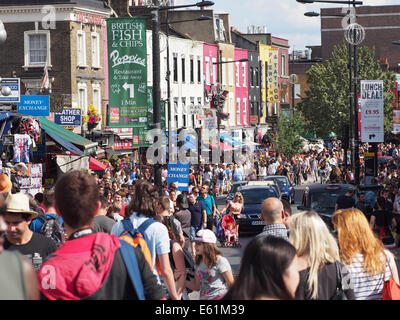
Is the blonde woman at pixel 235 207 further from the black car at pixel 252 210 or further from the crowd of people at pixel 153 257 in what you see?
the crowd of people at pixel 153 257

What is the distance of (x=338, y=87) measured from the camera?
236ft

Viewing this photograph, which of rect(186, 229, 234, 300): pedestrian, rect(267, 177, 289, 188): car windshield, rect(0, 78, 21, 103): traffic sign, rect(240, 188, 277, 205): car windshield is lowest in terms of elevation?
rect(267, 177, 289, 188): car windshield

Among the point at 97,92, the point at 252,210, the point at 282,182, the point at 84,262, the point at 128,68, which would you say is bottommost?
the point at 282,182

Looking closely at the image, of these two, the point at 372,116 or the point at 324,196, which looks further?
the point at 372,116

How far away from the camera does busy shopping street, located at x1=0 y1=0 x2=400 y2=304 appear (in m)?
4.77

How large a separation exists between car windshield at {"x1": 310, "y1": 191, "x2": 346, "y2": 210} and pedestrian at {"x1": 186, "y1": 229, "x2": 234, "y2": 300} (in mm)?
14030

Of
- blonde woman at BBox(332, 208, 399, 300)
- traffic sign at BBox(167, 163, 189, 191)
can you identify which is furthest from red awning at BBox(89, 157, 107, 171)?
blonde woman at BBox(332, 208, 399, 300)

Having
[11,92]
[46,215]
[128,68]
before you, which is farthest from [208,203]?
[46,215]

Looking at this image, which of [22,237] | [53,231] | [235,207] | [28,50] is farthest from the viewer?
[28,50]

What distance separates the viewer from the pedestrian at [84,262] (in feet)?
15.5

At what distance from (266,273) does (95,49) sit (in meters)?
40.5

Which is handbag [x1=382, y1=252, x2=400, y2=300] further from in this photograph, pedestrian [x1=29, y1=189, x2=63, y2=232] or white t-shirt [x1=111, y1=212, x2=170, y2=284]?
pedestrian [x1=29, y1=189, x2=63, y2=232]

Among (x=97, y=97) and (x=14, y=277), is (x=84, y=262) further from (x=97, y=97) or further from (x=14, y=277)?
(x=97, y=97)
